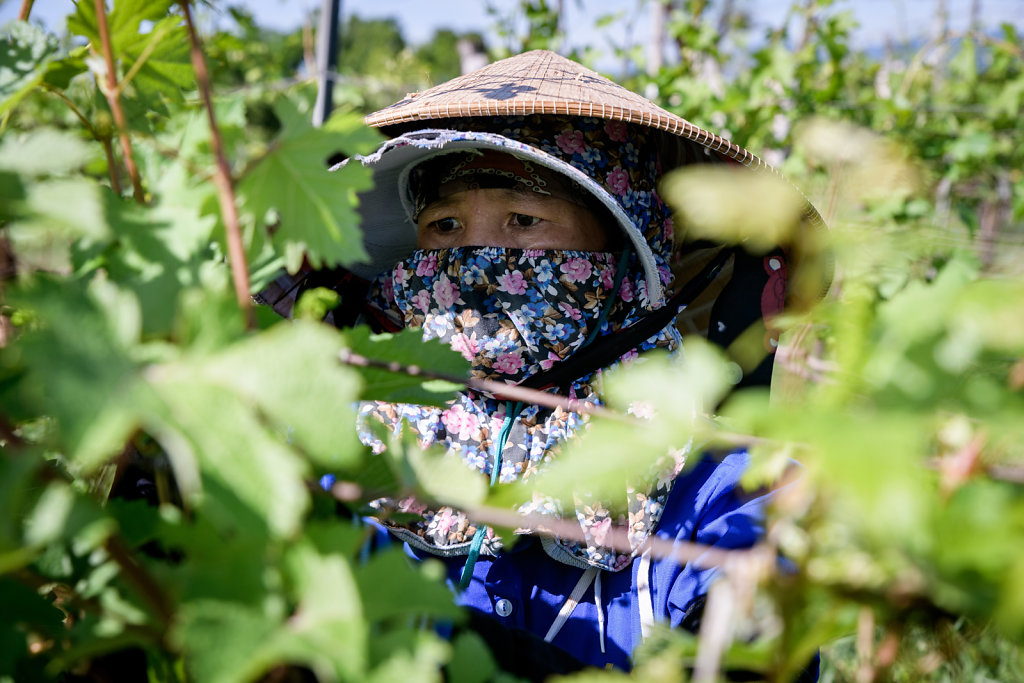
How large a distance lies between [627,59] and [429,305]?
3.20 m

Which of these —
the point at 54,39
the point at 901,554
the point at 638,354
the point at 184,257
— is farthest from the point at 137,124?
the point at 638,354

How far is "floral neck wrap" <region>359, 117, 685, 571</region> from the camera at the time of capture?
148cm

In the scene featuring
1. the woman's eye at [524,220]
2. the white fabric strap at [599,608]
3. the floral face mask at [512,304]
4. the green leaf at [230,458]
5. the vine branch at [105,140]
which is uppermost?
the vine branch at [105,140]

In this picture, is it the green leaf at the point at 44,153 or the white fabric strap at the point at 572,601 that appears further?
the white fabric strap at the point at 572,601

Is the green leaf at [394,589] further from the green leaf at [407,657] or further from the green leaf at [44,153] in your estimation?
the green leaf at [44,153]

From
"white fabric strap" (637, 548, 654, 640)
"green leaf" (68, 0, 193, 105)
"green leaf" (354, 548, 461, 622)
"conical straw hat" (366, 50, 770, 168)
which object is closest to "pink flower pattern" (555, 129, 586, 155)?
"conical straw hat" (366, 50, 770, 168)

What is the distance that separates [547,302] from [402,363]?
1.03 meters

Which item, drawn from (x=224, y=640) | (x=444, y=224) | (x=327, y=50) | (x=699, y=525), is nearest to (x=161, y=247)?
(x=224, y=640)

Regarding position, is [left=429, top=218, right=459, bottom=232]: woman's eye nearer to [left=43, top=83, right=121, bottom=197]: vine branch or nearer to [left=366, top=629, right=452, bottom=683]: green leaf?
[left=43, top=83, right=121, bottom=197]: vine branch

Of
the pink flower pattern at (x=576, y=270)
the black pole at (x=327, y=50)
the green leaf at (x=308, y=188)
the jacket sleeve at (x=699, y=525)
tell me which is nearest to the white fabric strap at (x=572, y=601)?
the jacket sleeve at (x=699, y=525)

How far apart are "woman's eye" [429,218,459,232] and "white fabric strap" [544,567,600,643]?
2.81ft

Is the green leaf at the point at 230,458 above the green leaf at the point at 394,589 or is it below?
above

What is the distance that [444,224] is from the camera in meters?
1.82

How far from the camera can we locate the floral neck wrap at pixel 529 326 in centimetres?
148
